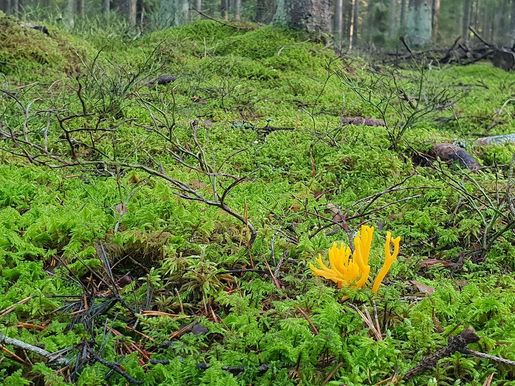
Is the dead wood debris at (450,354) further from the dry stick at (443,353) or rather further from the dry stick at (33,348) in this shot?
the dry stick at (33,348)

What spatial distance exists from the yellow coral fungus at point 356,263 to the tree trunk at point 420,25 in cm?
1331

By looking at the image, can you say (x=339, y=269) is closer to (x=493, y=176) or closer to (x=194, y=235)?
(x=194, y=235)

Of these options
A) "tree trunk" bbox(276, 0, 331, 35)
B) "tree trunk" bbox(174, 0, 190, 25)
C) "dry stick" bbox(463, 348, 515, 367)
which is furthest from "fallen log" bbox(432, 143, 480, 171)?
"tree trunk" bbox(174, 0, 190, 25)

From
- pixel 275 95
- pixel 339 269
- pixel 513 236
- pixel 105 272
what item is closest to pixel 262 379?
pixel 339 269

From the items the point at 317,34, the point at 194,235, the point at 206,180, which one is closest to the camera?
the point at 194,235

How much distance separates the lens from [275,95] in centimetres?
577

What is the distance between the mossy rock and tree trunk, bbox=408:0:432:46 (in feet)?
32.3

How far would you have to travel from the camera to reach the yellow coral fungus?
1.69 metres

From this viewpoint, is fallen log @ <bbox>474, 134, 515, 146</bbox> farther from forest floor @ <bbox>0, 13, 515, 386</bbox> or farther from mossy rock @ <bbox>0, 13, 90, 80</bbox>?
mossy rock @ <bbox>0, 13, 90, 80</bbox>

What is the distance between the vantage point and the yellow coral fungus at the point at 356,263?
1.69 metres

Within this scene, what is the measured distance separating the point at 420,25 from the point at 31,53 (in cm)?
1070

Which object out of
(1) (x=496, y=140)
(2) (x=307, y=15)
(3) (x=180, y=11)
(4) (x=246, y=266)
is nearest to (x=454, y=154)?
(1) (x=496, y=140)

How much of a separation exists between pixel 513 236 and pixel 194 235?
1384 mm

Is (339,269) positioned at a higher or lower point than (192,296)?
higher
